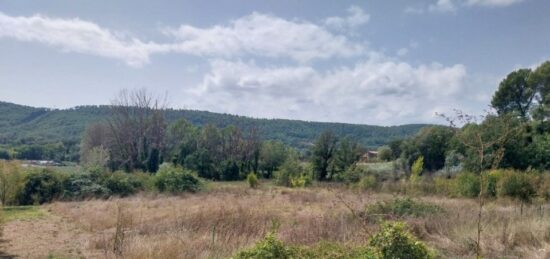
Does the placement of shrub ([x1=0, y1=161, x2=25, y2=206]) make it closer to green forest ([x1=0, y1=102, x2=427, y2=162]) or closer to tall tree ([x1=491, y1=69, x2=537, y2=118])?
tall tree ([x1=491, y1=69, x2=537, y2=118])

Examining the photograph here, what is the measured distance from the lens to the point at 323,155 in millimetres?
53969

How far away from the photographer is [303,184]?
4191 centimetres

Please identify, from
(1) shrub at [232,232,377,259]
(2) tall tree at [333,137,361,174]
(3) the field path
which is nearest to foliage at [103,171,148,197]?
(3) the field path

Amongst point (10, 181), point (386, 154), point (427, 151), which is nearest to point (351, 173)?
point (10, 181)

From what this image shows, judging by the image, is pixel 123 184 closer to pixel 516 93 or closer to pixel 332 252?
pixel 332 252

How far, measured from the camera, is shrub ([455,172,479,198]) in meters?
24.7

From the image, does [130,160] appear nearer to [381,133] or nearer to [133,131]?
[133,131]

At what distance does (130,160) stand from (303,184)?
93.2ft

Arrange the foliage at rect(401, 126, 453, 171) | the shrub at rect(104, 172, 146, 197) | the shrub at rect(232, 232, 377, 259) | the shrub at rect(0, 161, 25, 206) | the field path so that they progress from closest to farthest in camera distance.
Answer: the shrub at rect(232, 232, 377, 259) → the field path → the shrub at rect(0, 161, 25, 206) → the shrub at rect(104, 172, 146, 197) → the foliage at rect(401, 126, 453, 171)

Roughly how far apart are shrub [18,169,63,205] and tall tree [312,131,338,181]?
29966 mm

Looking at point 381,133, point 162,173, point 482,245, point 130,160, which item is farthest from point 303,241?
point 381,133

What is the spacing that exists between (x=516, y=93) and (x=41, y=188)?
45703mm

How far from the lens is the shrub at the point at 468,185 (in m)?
24.7

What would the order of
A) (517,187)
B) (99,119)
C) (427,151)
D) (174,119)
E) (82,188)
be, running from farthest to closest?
(174,119) < (99,119) < (427,151) < (82,188) < (517,187)
